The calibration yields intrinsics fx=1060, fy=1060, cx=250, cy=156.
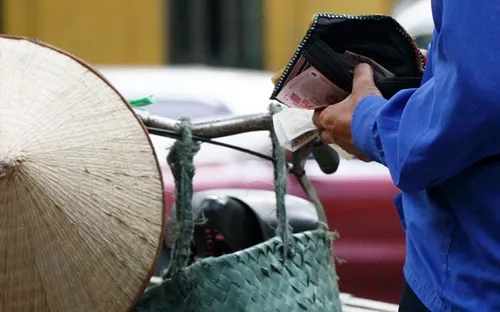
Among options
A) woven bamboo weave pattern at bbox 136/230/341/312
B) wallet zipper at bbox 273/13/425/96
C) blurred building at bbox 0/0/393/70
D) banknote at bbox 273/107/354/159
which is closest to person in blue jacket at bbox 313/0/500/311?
wallet zipper at bbox 273/13/425/96

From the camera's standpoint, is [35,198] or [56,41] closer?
[35,198]

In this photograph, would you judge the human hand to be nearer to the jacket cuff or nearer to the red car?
the jacket cuff

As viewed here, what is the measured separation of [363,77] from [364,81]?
0.04 feet

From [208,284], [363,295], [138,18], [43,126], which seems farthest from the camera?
[138,18]

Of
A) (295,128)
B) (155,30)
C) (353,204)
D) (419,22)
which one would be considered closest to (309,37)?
(295,128)

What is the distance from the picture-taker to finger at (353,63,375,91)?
1853 mm

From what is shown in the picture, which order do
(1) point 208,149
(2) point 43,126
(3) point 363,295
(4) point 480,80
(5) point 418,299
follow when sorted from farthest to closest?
(1) point 208,149
(3) point 363,295
(2) point 43,126
(5) point 418,299
(4) point 480,80

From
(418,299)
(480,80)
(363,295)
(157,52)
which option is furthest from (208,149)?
(157,52)

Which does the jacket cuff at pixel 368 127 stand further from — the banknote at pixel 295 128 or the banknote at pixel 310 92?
the banknote at pixel 295 128

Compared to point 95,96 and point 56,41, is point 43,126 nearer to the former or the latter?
point 95,96

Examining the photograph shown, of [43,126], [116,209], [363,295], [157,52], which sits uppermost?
[157,52]

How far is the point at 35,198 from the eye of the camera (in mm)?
1959

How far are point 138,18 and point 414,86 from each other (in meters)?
12.4

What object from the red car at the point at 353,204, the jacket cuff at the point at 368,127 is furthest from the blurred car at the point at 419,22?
the jacket cuff at the point at 368,127
